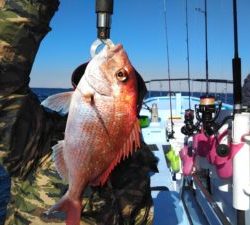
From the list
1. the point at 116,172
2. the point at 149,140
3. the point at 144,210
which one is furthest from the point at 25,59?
the point at 149,140

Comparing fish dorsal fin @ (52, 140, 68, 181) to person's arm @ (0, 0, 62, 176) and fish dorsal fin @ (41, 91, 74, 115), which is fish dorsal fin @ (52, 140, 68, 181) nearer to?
fish dorsal fin @ (41, 91, 74, 115)

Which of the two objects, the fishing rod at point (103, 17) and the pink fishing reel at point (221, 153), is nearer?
the fishing rod at point (103, 17)

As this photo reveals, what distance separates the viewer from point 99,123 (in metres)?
1.69

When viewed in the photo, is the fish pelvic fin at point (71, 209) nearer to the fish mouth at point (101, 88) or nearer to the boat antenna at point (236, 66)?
the fish mouth at point (101, 88)

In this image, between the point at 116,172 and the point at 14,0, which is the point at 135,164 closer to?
the point at 116,172

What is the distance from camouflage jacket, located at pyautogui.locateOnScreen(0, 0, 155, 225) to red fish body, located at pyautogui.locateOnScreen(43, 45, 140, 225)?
286 millimetres

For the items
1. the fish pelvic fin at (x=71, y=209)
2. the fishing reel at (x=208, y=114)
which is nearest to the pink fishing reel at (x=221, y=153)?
the fishing reel at (x=208, y=114)

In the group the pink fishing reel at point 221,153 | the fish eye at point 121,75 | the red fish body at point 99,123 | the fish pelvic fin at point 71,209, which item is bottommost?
the fish pelvic fin at point 71,209

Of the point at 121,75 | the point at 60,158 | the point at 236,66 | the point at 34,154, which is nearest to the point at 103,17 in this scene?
the point at 121,75

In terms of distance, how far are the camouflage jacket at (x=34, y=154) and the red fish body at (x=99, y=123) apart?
11.3 inches

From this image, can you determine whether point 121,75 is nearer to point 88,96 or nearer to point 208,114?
point 88,96

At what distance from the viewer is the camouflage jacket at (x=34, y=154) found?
1.82 m

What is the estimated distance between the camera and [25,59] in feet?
6.13

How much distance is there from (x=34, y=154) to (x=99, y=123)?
49 cm
